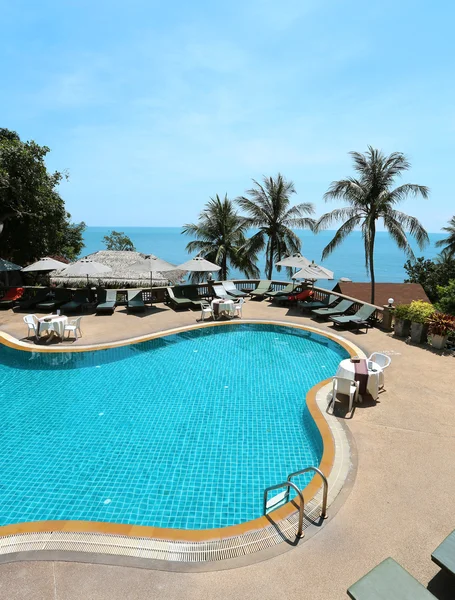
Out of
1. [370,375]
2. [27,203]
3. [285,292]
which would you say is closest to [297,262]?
[285,292]

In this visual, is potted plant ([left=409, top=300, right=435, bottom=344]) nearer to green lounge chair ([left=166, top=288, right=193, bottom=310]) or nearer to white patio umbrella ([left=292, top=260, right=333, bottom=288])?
white patio umbrella ([left=292, top=260, right=333, bottom=288])

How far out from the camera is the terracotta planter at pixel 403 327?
1245cm

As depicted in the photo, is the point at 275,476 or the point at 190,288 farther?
the point at 190,288

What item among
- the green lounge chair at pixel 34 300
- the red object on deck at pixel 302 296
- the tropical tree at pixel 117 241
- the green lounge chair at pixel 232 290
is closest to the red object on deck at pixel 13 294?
the green lounge chair at pixel 34 300

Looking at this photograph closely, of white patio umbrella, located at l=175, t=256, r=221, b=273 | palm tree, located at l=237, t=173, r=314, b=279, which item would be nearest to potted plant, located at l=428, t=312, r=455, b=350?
white patio umbrella, located at l=175, t=256, r=221, b=273

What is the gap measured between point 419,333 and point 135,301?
41.1 ft

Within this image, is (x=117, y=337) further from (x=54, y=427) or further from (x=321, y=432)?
(x=321, y=432)

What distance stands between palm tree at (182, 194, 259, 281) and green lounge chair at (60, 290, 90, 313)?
10613 millimetres

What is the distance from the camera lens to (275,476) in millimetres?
6125

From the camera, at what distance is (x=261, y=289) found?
19.9 meters

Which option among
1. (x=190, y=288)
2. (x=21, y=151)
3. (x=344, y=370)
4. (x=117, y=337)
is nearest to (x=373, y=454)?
(x=344, y=370)

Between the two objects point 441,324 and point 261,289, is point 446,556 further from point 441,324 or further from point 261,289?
point 261,289

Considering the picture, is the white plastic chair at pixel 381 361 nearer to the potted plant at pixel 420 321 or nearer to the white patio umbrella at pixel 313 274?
the potted plant at pixel 420 321

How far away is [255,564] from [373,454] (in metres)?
3.15
